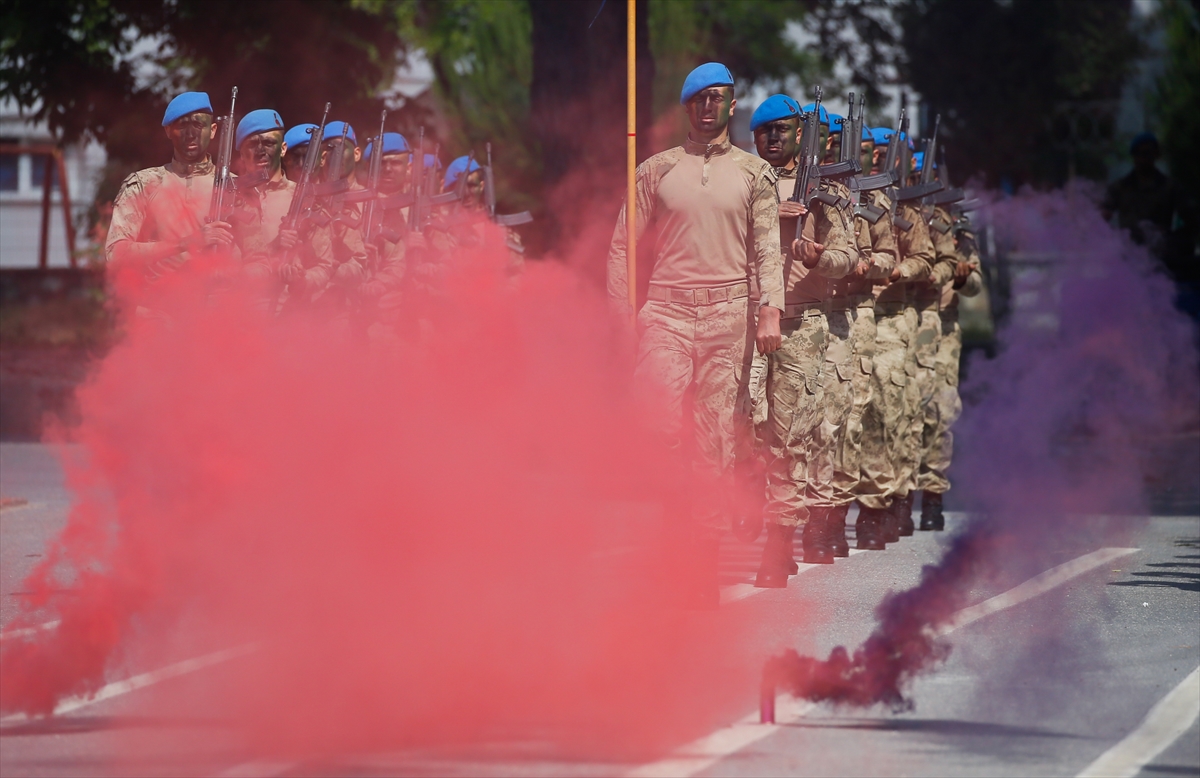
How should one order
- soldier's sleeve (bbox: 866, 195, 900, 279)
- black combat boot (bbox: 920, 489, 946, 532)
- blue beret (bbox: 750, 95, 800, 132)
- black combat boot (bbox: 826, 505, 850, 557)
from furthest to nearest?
black combat boot (bbox: 920, 489, 946, 532), soldier's sleeve (bbox: 866, 195, 900, 279), black combat boot (bbox: 826, 505, 850, 557), blue beret (bbox: 750, 95, 800, 132)

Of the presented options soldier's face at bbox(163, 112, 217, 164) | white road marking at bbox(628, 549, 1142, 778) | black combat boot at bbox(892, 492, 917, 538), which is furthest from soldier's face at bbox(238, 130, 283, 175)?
white road marking at bbox(628, 549, 1142, 778)

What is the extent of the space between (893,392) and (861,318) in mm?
586

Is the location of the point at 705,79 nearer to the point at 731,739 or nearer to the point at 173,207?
the point at 173,207

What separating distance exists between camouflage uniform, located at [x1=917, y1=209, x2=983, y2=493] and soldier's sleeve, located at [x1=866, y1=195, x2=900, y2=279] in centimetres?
130

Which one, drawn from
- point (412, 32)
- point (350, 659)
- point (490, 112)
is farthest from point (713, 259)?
point (412, 32)

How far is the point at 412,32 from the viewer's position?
32625 mm

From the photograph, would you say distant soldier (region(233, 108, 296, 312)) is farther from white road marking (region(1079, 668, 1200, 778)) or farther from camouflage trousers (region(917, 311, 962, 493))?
white road marking (region(1079, 668, 1200, 778))

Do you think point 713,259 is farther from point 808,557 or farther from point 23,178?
point 23,178

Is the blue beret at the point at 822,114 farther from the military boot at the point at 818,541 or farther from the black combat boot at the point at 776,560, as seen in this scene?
the black combat boot at the point at 776,560

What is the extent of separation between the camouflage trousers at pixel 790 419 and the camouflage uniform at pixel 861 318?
2.47 feet

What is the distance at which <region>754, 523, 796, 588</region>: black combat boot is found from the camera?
9242 millimetres

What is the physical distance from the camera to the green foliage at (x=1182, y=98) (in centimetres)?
2889

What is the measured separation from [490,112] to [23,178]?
1256 cm

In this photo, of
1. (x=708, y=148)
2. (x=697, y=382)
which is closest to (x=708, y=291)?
(x=697, y=382)
